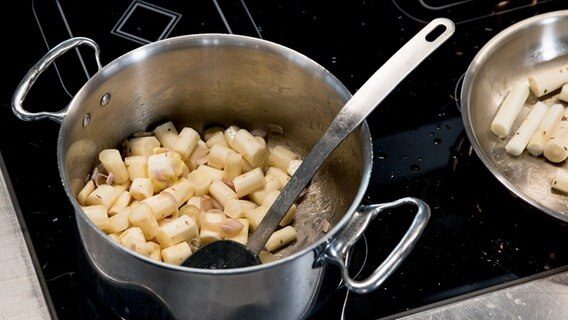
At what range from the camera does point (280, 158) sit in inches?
41.9

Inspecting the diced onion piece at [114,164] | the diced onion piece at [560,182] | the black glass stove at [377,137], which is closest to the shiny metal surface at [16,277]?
the black glass stove at [377,137]

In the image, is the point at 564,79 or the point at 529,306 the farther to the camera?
the point at 564,79

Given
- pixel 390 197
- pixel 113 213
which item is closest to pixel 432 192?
pixel 390 197

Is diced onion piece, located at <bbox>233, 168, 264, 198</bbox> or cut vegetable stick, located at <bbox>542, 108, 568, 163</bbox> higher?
diced onion piece, located at <bbox>233, 168, 264, 198</bbox>

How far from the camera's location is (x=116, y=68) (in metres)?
0.96

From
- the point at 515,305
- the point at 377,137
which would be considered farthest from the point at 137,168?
the point at 515,305

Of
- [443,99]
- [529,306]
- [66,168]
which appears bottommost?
[529,306]

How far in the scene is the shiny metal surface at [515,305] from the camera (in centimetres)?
98

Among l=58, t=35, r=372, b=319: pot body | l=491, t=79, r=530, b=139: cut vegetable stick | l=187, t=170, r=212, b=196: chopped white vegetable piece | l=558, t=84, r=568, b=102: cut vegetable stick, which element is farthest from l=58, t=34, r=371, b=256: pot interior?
l=558, t=84, r=568, b=102: cut vegetable stick

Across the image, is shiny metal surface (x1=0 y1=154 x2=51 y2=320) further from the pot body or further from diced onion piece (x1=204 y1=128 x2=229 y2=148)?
diced onion piece (x1=204 y1=128 x2=229 y2=148)

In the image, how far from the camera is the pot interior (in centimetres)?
97

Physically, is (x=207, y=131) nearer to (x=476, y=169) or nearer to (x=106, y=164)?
(x=106, y=164)

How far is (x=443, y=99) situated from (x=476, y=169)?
135mm

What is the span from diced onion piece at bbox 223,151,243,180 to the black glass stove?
0.18m
